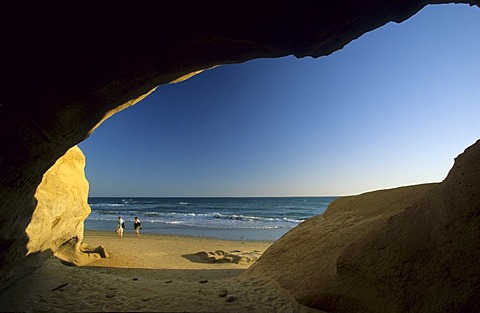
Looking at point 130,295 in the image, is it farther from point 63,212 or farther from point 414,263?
point 414,263

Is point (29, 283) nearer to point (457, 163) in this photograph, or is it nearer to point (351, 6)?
point (351, 6)

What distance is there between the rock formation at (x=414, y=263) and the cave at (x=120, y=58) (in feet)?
0.10

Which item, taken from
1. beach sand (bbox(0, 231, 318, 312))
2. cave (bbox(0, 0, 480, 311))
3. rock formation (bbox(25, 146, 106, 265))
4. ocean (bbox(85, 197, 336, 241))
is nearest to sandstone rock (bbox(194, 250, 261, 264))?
rock formation (bbox(25, 146, 106, 265))

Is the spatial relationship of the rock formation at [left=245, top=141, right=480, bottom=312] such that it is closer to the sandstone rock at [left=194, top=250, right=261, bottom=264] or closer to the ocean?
the sandstone rock at [left=194, top=250, right=261, bottom=264]

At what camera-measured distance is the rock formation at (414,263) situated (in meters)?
3.45

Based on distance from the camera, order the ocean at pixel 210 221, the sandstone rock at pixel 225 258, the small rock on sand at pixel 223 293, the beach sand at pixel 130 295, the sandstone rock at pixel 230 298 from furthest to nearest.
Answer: the ocean at pixel 210 221
the sandstone rock at pixel 225 258
the small rock on sand at pixel 223 293
the sandstone rock at pixel 230 298
the beach sand at pixel 130 295

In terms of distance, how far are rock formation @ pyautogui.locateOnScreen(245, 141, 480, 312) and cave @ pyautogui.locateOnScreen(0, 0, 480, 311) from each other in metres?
0.03

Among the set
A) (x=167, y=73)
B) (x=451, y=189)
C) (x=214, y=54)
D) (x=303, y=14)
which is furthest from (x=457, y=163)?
(x=167, y=73)

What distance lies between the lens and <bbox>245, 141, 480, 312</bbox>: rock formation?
345 cm

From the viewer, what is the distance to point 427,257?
3.76 metres

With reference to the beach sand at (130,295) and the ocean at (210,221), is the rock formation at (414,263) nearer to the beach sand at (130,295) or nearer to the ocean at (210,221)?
the beach sand at (130,295)

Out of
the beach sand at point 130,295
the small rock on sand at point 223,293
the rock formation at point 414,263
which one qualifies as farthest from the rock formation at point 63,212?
the rock formation at point 414,263

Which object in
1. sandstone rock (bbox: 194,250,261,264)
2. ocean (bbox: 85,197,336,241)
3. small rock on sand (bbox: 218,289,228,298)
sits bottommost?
ocean (bbox: 85,197,336,241)

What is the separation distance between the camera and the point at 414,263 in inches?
151
